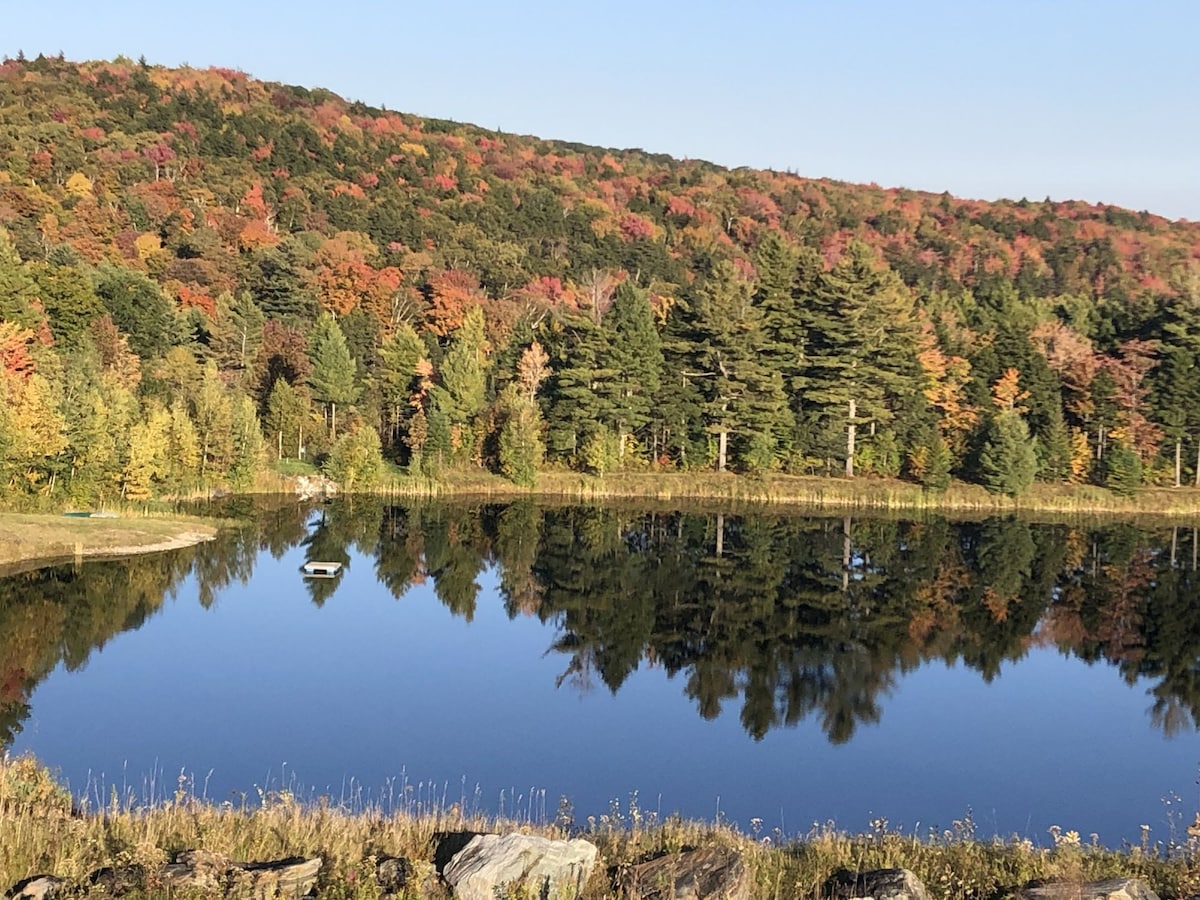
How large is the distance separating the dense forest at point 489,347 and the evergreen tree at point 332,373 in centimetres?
18

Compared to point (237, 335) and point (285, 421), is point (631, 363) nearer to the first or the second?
point (285, 421)

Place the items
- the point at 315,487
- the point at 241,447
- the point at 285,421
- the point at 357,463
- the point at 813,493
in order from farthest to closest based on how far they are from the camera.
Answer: the point at 285,421 → the point at 813,493 → the point at 315,487 → the point at 357,463 → the point at 241,447

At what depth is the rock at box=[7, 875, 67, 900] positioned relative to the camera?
1005 centimetres

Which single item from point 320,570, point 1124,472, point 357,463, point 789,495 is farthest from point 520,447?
point 1124,472

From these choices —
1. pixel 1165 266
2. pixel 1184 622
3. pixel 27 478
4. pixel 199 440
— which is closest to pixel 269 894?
pixel 1184 622

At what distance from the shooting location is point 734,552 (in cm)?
4284

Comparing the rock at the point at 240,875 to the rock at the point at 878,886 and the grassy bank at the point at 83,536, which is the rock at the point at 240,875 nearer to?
the rock at the point at 878,886

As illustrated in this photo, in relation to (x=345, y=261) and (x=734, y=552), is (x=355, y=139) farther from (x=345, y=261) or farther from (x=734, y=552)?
(x=734, y=552)

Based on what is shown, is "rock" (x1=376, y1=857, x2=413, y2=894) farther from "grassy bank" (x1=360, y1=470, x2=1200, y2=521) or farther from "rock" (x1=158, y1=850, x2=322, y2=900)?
"grassy bank" (x1=360, y1=470, x2=1200, y2=521)

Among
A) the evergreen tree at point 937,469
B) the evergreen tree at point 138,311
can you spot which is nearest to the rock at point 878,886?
the evergreen tree at point 937,469

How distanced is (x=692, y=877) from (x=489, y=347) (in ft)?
224

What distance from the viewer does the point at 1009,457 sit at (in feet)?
184

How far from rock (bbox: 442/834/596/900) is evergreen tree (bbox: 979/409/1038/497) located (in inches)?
1919

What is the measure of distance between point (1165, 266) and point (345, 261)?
3435 inches
